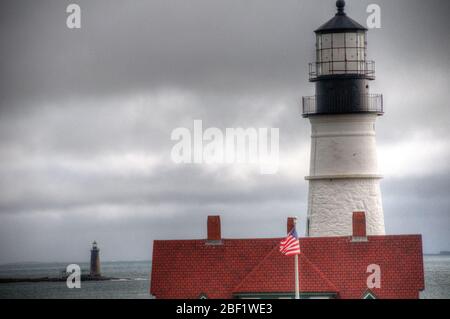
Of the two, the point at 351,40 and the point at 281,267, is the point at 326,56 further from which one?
the point at 281,267

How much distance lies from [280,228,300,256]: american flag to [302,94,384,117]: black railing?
6125 millimetres

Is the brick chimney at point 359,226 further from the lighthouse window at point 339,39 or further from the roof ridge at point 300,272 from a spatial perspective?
the lighthouse window at point 339,39

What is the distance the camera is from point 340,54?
144 ft

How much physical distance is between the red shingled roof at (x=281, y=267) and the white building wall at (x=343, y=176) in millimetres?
1945

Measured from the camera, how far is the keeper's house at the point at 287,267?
40.4 meters

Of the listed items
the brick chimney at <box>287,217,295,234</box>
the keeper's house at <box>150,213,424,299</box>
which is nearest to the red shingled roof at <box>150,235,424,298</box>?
the keeper's house at <box>150,213,424,299</box>

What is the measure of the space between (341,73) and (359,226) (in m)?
5.52

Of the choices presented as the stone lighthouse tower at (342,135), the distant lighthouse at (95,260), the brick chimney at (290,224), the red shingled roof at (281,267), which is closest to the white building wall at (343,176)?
the stone lighthouse tower at (342,135)

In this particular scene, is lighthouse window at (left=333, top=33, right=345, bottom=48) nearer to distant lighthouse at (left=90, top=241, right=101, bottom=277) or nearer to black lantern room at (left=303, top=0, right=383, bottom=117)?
black lantern room at (left=303, top=0, right=383, bottom=117)
